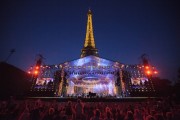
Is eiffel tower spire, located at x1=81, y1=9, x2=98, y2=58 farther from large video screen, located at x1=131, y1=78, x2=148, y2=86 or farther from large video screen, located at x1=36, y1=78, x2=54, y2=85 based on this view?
large video screen, located at x1=131, y1=78, x2=148, y2=86

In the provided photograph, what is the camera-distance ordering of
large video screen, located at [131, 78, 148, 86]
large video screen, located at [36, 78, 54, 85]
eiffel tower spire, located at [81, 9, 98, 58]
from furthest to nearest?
eiffel tower spire, located at [81, 9, 98, 58], large video screen, located at [36, 78, 54, 85], large video screen, located at [131, 78, 148, 86]

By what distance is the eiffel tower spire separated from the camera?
47169 mm

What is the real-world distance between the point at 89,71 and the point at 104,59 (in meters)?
2.98

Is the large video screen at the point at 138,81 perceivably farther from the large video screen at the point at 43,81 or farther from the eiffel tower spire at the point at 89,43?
the eiffel tower spire at the point at 89,43

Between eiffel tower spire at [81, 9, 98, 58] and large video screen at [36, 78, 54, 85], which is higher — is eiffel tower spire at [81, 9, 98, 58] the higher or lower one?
the higher one

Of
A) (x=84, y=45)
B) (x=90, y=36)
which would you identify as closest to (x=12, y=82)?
(x=84, y=45)

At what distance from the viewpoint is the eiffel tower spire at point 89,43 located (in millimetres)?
47169

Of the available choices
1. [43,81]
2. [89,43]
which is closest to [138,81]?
[43,81]

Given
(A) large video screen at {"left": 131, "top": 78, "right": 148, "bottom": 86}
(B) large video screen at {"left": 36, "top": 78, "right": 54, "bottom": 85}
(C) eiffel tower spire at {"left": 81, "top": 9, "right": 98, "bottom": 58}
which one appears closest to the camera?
(A) large video screen at {"left": 131, "top": 78, "right": 148, "bottom": 86}

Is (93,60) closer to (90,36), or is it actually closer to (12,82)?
(12,82)

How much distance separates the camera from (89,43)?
2020 inches

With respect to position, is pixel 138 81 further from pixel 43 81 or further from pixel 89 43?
pixel 89 43

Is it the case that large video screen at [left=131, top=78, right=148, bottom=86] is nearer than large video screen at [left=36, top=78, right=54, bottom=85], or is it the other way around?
large video screen at [left=131, top=78, right=148, bottom=86]

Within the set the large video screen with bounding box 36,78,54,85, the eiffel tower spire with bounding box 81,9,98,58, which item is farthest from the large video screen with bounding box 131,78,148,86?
the eiffel tower spire with bounding box 81,9,98,58
